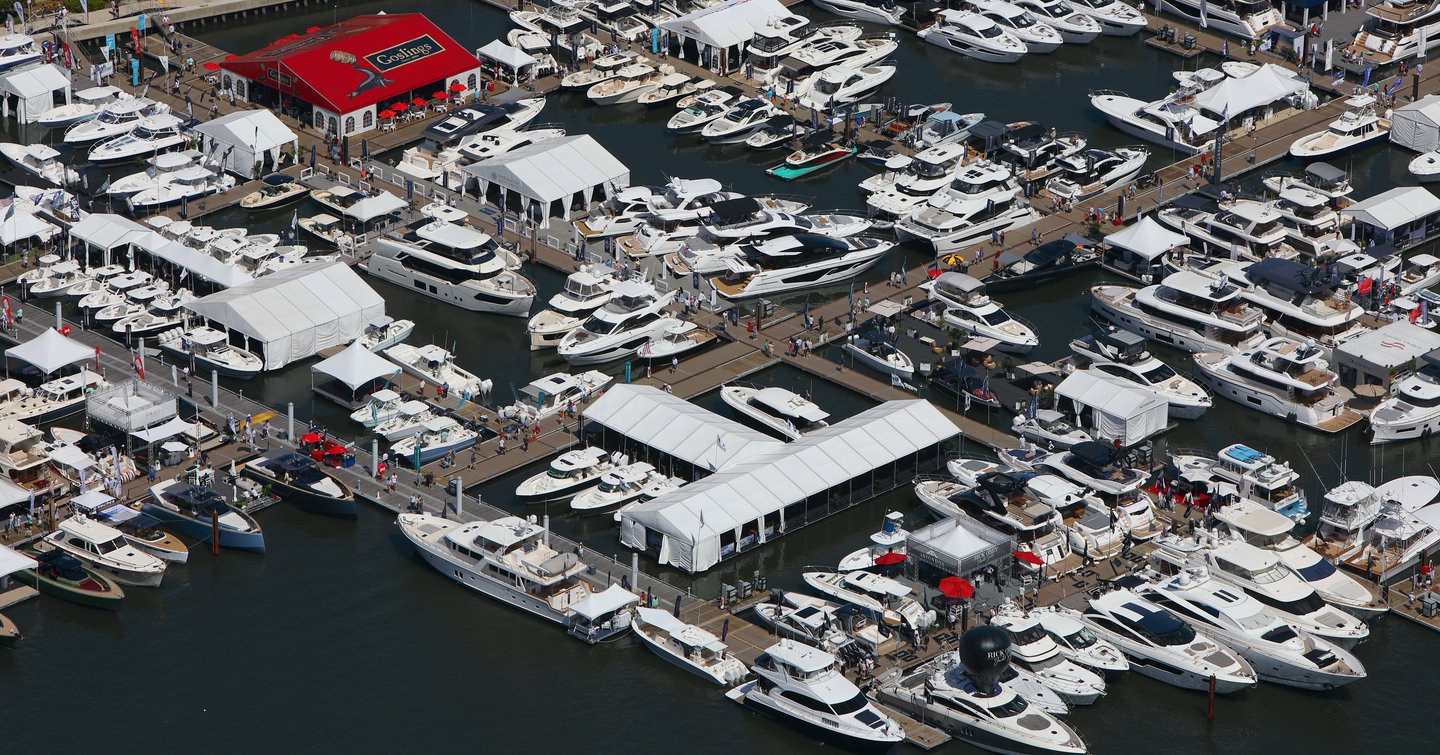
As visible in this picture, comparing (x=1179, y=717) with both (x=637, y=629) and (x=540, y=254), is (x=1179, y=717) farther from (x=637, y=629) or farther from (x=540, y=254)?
(x=540, y=254)

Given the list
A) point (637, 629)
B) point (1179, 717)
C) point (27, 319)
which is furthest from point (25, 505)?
point (1179, 717)

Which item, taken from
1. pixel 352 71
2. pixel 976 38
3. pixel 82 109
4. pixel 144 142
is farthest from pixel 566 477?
pixel 976 38

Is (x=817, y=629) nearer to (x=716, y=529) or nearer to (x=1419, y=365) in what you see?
(x=716, y=529)

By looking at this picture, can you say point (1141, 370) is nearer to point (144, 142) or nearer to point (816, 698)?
point (816, 698)

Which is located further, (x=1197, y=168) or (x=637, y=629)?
(x=1197, y=168)

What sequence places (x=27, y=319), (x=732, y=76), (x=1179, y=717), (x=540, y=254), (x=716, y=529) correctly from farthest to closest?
(x=732, y=76)
(x=540, y=254)
(x=27, y=319)
(x=716, y=529)
(x=1179, y=717)

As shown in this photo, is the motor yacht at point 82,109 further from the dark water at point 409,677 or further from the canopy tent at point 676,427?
the canopy tent at point 676,427

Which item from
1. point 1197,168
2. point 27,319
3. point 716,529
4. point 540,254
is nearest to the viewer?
point 716,529
